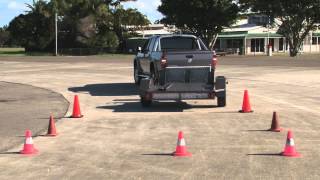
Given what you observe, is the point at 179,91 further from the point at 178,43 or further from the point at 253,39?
the point at 253,39

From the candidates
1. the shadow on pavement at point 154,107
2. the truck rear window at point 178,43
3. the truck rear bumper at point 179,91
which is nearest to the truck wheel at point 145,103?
the shadow on pavement at point 154,107

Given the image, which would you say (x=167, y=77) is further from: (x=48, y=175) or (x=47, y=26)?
(x=47, y=26)

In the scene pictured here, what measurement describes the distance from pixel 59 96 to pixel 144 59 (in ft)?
9.67

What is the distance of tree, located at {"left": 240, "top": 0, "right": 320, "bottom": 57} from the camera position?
6000 centimetres

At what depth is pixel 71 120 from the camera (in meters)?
13.0

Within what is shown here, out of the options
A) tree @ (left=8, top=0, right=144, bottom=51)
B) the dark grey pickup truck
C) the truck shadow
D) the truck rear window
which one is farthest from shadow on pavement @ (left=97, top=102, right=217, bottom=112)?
tree @ (left=8, top=0, right=144, bottom=51)

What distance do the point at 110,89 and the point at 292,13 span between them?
4330cm

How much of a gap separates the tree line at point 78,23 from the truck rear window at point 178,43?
187ft

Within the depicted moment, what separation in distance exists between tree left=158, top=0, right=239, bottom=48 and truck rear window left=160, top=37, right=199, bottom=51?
46.5 m

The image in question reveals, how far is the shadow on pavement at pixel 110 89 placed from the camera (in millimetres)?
19459

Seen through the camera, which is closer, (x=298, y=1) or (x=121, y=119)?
(x=121, y=119)

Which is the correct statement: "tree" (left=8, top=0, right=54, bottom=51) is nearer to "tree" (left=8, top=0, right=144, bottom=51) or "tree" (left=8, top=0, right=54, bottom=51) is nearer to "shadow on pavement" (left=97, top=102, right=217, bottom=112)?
"tree" (left=8, top=0, right=144, bottom=51)

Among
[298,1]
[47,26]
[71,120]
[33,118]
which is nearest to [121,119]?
[71,120]

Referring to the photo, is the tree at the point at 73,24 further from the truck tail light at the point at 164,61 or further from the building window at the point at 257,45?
the truck tail light at the point at 164,61
